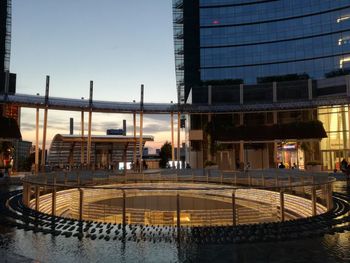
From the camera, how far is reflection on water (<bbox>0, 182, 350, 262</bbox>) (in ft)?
21.5

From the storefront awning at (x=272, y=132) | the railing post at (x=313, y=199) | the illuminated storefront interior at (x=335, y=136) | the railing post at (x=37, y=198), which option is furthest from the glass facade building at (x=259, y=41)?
the railing post at (x=37, y=198)

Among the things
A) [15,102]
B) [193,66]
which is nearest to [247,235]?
[15,102]

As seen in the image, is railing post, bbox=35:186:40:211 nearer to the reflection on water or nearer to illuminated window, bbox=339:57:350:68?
the reflection on water

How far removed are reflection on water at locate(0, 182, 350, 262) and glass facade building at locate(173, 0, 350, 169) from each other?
56.3 meters

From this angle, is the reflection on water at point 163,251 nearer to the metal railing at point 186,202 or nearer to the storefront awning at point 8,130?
the metal railing at point 186,202

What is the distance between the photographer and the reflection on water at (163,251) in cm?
655

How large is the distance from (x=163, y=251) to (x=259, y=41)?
68.2m

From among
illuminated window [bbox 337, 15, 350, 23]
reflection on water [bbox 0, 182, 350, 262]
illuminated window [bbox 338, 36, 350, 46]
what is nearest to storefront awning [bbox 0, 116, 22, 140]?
reflection on water [bbox 0, 182, 350, 262]

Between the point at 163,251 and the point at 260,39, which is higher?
the point at 260,39

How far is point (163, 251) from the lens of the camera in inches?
279

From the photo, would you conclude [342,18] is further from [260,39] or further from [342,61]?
[260,39]

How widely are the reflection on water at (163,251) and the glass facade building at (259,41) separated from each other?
185 ft

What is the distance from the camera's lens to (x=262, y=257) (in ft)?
21.8

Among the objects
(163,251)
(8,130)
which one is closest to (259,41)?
(8,130)
